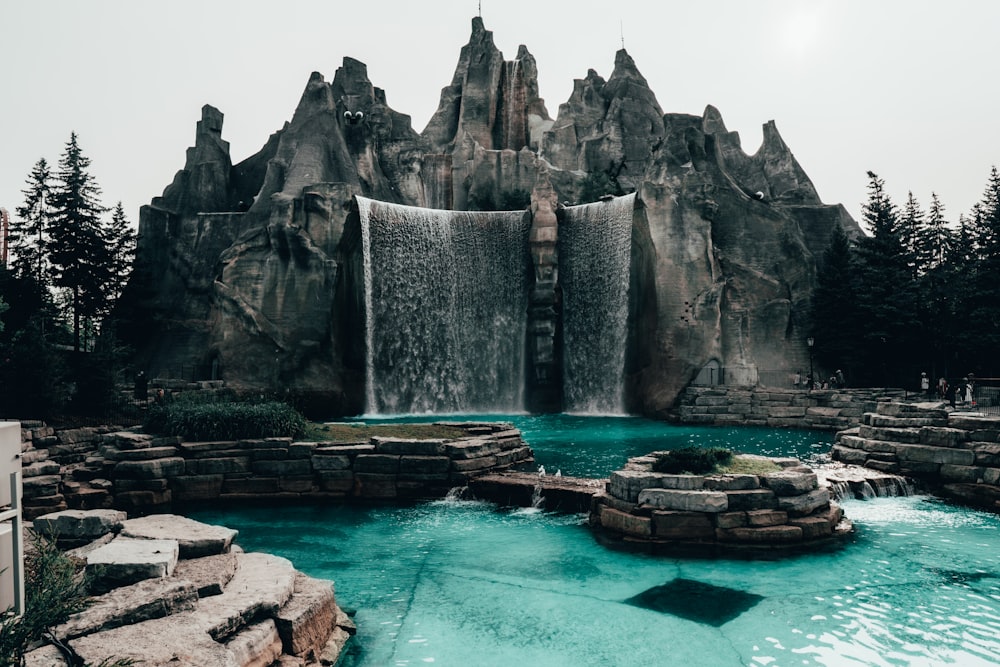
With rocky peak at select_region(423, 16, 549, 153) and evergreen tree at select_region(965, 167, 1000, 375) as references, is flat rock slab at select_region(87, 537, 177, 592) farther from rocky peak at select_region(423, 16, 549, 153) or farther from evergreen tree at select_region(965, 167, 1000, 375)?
rocky peak at select_region(423, 16, 549, 153)

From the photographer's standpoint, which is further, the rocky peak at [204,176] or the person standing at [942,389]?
the rocky peak at [204,176]

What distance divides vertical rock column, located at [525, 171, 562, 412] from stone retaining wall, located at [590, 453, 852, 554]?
Result: 2264 centimetres

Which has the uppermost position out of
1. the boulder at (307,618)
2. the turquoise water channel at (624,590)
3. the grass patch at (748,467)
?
the grass patch at (748,467)

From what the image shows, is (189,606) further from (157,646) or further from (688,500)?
(688,500)

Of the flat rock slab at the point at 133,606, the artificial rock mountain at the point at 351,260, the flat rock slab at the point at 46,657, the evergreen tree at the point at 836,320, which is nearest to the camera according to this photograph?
the flat rock slab at the point at 46,657

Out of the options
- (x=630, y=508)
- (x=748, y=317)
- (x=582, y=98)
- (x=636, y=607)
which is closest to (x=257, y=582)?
(x=636, y=607)

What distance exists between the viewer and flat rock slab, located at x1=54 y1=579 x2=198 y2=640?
5273 millimetres

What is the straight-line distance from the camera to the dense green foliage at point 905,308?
33438 millimetres

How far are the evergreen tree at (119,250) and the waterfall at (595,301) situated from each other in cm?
2400

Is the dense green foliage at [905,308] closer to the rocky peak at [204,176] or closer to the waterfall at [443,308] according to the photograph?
the waterfall at [443,308]

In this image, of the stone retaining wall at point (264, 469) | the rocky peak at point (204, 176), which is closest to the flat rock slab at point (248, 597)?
the stone retaining wall at point (264, 469)

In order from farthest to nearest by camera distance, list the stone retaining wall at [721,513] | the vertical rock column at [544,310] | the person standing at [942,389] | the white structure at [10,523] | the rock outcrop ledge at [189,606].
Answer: the vertical rock column at [544,310]
the person standing at [942,389]
the stone retaining wall at [721,513]
the rock outcrop ledge at [189,606]
the white structure at [10,523]

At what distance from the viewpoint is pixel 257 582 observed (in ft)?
23.0

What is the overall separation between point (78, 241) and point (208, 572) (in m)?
33.8
